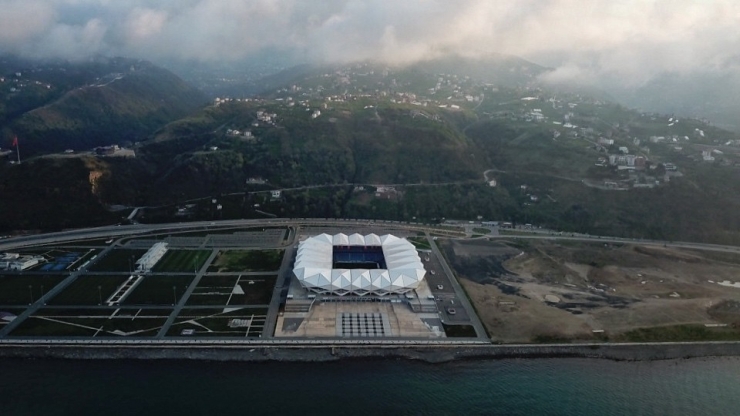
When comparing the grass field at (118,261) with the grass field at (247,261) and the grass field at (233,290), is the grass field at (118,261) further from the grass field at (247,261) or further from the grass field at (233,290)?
the grass field at (233,290)

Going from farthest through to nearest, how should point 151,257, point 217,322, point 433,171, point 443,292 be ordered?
point 433,171, point 151,257, point 443,292, point 217,322

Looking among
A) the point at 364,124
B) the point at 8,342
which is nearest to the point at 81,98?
the point at 364,124

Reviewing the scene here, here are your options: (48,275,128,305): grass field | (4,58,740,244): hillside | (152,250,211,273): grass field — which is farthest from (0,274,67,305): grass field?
(4,58,740,244): hillside

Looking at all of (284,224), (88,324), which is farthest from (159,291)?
(284,224)

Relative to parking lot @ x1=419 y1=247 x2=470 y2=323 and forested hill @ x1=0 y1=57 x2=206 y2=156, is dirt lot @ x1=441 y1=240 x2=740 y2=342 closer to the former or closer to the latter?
parking lot @ x1=419 y1=247 x2=470 y2=323

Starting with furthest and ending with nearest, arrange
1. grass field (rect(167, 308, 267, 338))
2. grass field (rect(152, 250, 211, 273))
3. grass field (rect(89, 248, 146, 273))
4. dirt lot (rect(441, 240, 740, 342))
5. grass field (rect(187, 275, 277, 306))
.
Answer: grass field (rect(152, 250, 211, 273)), grass field (rect(89, 248, 146, 273)), grass field (rect(187, 275, 277, 306)), dirt lot (rect(441, 240, 740, 342)), grass field (rect(167, 308, 267, 338))

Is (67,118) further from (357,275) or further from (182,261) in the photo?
(357,275)

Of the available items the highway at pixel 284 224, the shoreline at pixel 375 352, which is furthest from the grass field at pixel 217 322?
the highway at pixel 284 224
